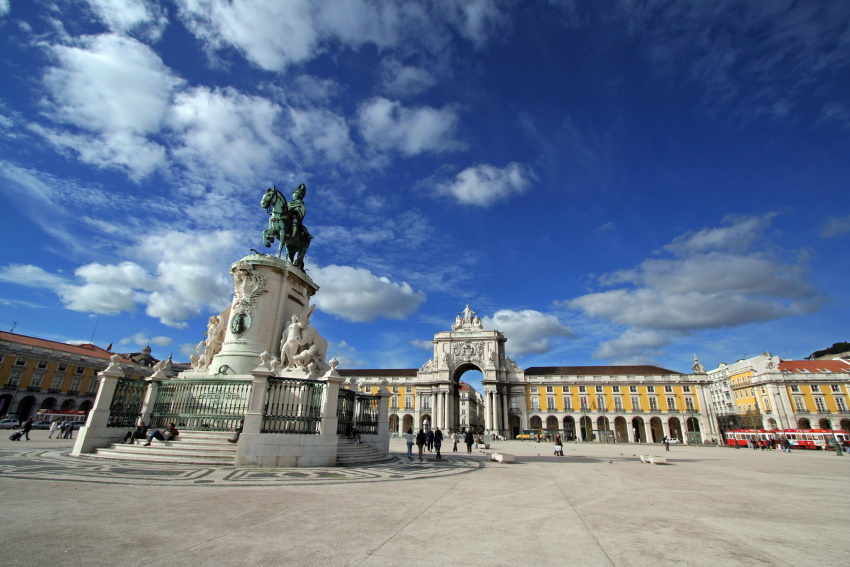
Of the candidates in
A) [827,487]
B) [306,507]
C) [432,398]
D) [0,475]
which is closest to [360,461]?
[306,507]

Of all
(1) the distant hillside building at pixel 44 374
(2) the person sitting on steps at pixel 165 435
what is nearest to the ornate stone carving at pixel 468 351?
(1) the distant hillside building at pixel 44 374

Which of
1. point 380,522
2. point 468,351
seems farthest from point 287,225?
point 468,351

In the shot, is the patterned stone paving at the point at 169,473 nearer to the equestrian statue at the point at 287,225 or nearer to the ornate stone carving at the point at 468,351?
the equestrian statue at the point at 287,225

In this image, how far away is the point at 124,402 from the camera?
13.2 m

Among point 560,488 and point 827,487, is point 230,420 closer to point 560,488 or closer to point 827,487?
point 560,488

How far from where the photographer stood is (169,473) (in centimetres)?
877

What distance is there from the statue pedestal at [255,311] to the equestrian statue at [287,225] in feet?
4.73

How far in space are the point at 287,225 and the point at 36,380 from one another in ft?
177

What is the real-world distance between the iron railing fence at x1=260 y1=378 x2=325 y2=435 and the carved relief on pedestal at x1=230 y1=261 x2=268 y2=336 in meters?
4.25

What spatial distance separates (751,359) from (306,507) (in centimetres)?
8768

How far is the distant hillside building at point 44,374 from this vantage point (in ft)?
155

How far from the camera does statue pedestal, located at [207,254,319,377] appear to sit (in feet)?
47.3

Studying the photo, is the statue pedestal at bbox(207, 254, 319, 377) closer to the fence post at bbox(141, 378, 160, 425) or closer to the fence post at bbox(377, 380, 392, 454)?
the fence post at bbox(141, 378, 160, 425)

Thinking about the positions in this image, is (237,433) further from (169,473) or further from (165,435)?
(169,473)
